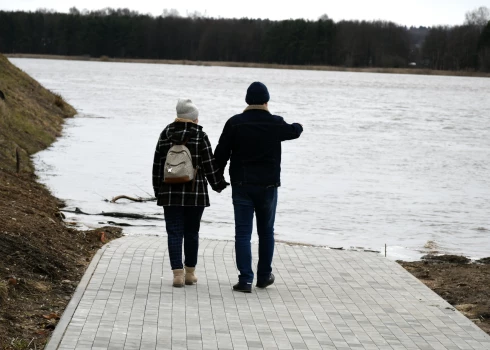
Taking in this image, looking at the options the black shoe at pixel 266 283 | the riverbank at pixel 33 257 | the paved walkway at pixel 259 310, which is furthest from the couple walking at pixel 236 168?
the riverbank at pixel 33 257

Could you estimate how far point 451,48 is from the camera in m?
135

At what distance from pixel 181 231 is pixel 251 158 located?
85 centimetres

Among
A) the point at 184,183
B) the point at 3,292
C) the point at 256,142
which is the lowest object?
the point at 3,292

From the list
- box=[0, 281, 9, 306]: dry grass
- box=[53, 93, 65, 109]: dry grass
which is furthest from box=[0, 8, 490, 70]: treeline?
box=[0, 281, 9, 306]: dry grass

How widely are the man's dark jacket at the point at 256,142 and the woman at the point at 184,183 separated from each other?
0.57 ft

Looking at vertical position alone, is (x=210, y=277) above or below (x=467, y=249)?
above

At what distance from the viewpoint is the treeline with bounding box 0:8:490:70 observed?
142625 mm

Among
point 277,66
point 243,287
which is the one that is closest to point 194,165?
point 243,287

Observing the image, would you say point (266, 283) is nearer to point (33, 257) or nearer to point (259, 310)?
point (259, 310)

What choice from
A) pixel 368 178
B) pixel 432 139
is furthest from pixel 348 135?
pixel 368 178

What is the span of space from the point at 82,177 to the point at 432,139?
18016 millimetres

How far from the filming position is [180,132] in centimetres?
763

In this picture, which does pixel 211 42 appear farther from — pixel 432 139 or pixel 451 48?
pixel 432 139

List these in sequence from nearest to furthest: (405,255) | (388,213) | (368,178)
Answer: (405,255)
(388,213)
(368,178)
